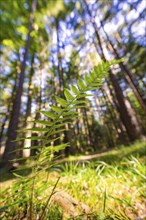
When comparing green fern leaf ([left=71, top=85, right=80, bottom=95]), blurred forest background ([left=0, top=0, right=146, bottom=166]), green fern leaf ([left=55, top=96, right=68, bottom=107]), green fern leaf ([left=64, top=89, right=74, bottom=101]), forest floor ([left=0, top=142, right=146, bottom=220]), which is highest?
blurred forest background ([left=0, top=0, right=146, bottom=166])

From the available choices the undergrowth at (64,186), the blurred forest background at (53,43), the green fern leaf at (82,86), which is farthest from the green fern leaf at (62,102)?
the blurred forest background at (53,43)

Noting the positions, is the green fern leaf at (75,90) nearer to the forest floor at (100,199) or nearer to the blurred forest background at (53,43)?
the forest floor at (100,199)

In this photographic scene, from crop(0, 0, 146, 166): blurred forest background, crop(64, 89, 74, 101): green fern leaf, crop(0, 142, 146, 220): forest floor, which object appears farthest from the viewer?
crop(0, 0, 146, 166): blurred forest background

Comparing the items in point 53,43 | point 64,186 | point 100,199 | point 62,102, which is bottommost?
point 100,199

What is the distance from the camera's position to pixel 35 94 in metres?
11.1

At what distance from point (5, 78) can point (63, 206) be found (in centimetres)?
1199

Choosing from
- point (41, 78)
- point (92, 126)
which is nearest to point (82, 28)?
point (41, 78)

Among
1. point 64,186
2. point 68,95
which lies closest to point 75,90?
point 68,95

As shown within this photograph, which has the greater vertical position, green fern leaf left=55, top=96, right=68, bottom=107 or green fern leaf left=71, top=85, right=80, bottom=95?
green fern leaf left=71, top=85, right=80, bottom=95

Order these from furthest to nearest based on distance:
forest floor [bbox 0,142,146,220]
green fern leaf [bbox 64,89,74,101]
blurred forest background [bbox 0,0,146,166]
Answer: blurred forest background [bbox 0,0,146,166] → forest floor [bbox 0,142,146,220] → green fern leaf [bbox 64,89,74,101]

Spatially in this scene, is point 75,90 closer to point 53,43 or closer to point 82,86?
point 82,86

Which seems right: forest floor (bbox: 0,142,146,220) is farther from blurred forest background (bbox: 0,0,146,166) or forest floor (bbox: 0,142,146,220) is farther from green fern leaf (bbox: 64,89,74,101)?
blurred forest background (bbox: 0,0,146,166)

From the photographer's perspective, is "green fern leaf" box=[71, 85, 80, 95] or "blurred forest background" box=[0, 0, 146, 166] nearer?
"green fern leaf" box=[71, 85, 80, 95]

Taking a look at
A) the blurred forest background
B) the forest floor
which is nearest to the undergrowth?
the forest floor
